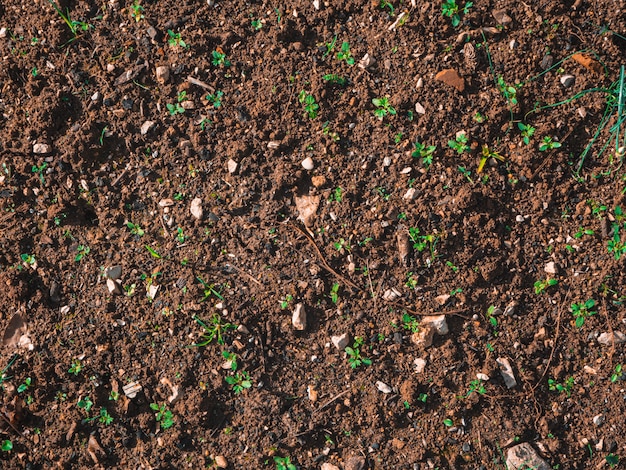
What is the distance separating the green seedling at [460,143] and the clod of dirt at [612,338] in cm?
110

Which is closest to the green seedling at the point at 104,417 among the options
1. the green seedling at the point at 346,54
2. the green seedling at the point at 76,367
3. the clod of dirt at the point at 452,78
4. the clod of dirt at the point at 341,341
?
the green seedling at the point at 76,367

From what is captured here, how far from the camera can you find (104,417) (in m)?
2.40

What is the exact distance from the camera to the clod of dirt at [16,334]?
244 centimetres

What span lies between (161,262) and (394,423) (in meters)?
1.38

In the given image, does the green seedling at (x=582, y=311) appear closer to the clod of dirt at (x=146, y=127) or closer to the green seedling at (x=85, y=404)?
the clod of dirt at (x=146, y=127)

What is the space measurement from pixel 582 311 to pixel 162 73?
2.36m

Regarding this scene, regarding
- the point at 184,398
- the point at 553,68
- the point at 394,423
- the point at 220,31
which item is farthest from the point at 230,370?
the point at 553,68

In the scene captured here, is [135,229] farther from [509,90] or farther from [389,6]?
[509,90]

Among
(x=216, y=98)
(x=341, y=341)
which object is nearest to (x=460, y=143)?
(x=341, y=341)

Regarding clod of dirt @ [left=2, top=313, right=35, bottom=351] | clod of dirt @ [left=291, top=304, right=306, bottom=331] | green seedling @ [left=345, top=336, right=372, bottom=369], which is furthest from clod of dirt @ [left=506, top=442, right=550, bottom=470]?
clod of dirt @ [left=2, top=313, right=35, bottom=351]

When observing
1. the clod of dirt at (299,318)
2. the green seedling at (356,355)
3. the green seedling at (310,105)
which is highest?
→ the green seedling at (310,105)

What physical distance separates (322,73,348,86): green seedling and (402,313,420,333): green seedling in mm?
1175

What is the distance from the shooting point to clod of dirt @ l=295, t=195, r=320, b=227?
92.5 inches

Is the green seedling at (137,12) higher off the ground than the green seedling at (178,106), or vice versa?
the green seedling at (137,12)
